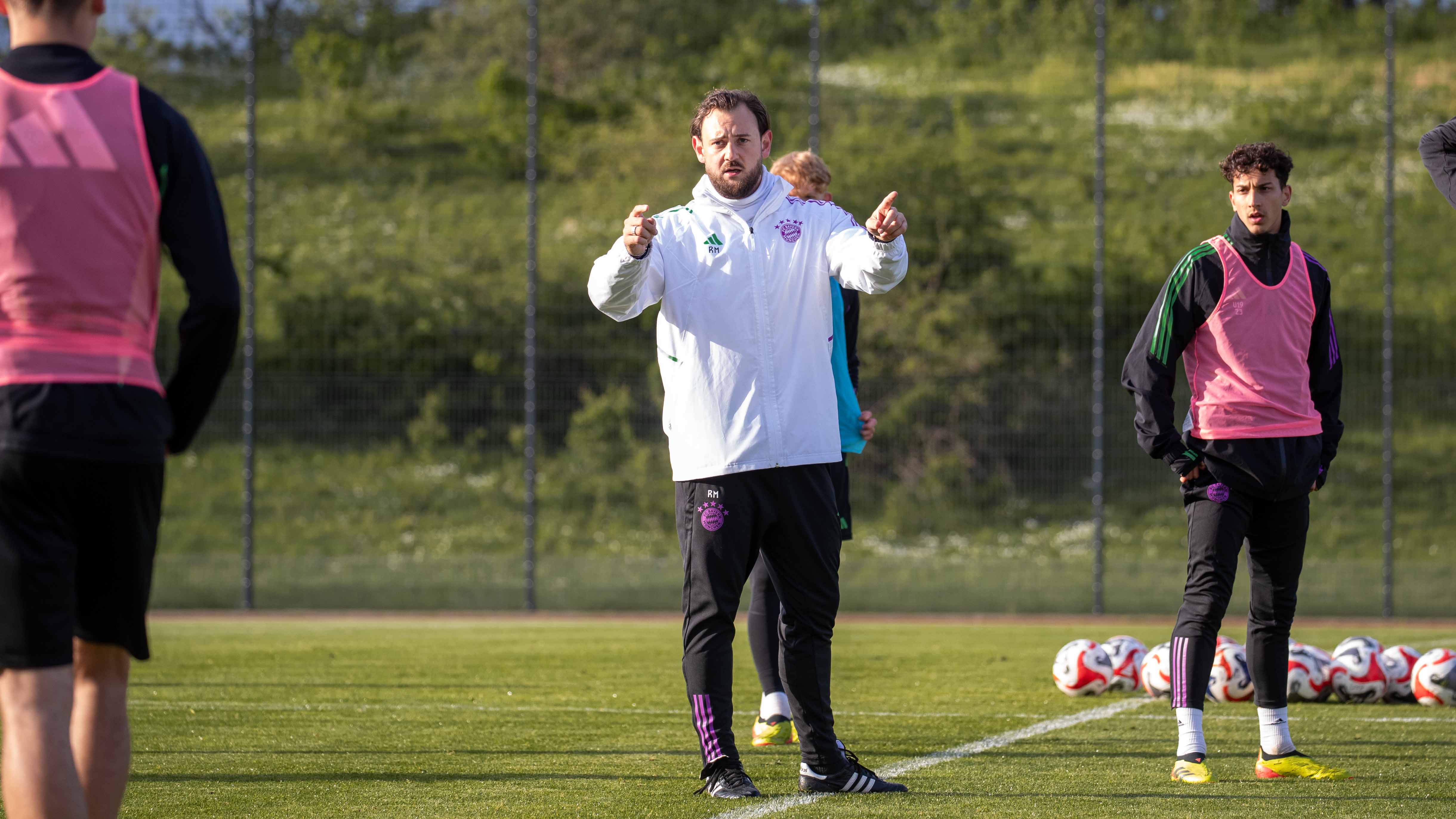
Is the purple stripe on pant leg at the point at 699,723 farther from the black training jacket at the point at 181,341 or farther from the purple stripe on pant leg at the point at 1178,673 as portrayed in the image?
the black training jacket at the point at 181,341

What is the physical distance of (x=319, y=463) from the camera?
1465cm

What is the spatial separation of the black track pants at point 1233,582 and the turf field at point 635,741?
318mm

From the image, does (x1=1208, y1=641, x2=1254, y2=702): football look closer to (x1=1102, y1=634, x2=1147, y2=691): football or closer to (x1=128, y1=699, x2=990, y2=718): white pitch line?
(x1=1102, y1=634, x2=1147, y2=691): football

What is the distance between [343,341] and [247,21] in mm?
3242

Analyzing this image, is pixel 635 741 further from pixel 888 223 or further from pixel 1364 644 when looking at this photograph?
pixel 1364 644

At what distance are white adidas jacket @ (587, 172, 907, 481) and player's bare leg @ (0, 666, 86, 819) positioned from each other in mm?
2009

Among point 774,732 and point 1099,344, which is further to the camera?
point 1099,344

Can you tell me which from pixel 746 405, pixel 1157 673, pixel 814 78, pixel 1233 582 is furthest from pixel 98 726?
pixel 814 78

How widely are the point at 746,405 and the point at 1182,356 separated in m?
1.55

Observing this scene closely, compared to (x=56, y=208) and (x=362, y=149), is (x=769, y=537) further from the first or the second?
(x=362, y=149)

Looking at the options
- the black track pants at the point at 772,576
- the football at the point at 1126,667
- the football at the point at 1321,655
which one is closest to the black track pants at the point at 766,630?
the black track pants at the point at 772,576

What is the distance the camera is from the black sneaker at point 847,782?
4.46 metres

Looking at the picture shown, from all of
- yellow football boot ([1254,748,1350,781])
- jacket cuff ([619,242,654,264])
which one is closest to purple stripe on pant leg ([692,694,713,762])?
jacket cuff ([619,242,654,264])

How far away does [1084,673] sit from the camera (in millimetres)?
6980
